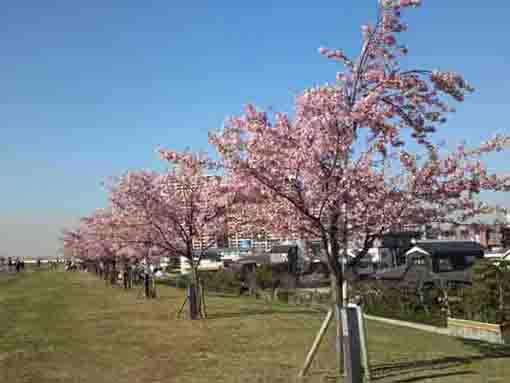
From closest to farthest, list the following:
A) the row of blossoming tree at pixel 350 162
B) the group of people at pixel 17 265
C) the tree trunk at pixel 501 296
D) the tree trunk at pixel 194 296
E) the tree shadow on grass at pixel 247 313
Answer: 1. the row of blossoming tree at pixel 350 162
2. the tree trunk at pixel 501 296
3. the tree trunk at pixel 194 296
4. the tree shadow on grass at pixel 247 313
5. the group of people at pixel 17 265

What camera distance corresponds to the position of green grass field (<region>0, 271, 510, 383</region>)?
10.6m

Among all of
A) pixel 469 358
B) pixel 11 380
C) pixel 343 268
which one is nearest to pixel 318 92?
pixel 343 268

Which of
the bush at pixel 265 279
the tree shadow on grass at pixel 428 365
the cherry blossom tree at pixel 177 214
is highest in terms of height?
the cherry blossom tree at pixel 177 214

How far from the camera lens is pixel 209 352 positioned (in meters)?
13.0

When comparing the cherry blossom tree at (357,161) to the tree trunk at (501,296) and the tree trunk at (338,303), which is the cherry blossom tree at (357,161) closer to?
the tree trunk at (338,303)

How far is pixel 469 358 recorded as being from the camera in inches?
483

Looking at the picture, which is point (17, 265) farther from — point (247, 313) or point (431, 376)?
point (431, 376)

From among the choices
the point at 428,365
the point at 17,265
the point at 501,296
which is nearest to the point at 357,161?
the point at 428,365

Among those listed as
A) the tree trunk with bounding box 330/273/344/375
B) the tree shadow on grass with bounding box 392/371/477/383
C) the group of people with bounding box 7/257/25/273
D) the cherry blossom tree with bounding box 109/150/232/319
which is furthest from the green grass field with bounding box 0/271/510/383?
the group of people with bounding box 7/257/25/273

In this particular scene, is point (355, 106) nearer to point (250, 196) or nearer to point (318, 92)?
point (318, 92)

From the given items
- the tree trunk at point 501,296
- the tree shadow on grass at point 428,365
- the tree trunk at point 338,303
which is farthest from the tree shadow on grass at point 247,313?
the tree trunk at point 338,303

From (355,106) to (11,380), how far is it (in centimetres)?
820

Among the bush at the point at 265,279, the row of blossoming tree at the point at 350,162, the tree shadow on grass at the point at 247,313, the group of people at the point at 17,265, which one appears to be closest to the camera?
the row of blossoming tree at the point at 350,162

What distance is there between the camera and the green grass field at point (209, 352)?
34.8 feet
